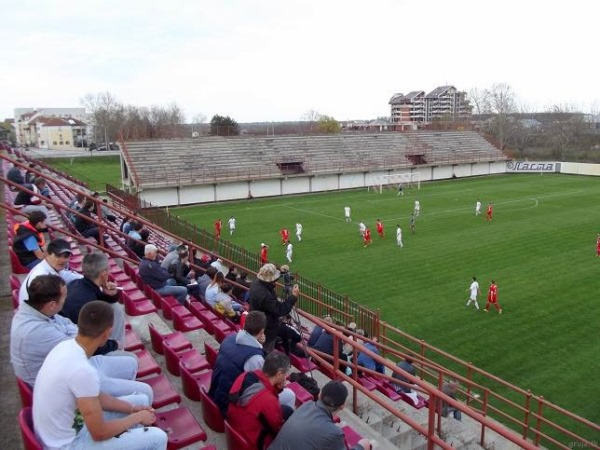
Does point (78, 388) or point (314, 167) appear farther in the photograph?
point (314, 167)

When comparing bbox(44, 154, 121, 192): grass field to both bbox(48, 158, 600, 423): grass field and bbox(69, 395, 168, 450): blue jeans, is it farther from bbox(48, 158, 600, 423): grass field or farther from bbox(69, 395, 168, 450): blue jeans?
bbox(69, 395, 168, 450): blue jeans

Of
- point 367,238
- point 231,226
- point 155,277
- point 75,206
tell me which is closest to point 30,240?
point 155,277

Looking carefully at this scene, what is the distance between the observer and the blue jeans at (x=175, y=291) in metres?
9.21

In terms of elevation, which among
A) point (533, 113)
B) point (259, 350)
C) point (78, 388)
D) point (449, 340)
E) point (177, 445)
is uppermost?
point (533, 113)

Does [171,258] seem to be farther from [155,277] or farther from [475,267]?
[475,267]

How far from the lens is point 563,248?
83.2ft

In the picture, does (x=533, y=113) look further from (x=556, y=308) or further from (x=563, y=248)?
(x=556, y=308)

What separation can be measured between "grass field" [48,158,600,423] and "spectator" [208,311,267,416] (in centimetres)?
917

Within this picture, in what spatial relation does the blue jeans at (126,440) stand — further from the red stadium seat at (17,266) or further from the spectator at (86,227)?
the spectator at (86,227)

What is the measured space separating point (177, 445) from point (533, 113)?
140 m

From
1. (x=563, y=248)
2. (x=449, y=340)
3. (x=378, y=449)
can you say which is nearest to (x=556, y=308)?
(x=449, y=340)

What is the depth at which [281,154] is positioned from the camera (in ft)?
165

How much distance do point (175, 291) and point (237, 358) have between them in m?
4.69

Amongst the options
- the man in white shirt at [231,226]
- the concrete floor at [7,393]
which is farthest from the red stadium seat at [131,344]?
the man in white shirt at [231,226]
